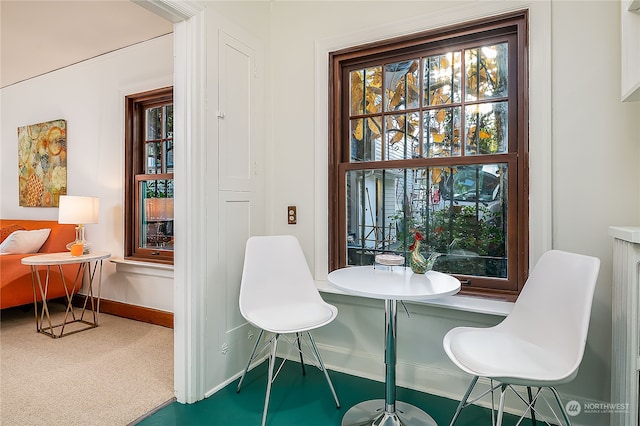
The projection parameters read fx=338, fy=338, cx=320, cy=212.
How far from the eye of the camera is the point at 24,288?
3.44m

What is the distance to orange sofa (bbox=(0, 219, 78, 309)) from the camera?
3316mm

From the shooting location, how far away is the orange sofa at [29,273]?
3316 millimetres

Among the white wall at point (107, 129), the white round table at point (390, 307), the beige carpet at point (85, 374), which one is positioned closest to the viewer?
the white round table at point (390, 307)

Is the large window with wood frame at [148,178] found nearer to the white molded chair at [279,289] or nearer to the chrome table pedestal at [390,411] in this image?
the white molded chair at [279,289]

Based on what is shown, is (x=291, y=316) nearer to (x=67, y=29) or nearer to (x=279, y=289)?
(x=279, y=289)

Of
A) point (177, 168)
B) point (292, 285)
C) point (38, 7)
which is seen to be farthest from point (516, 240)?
point (38, 7)

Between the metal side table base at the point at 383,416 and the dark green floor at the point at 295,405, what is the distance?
2.7 inches

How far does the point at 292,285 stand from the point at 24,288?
3.04 metres

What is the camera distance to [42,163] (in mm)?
4363

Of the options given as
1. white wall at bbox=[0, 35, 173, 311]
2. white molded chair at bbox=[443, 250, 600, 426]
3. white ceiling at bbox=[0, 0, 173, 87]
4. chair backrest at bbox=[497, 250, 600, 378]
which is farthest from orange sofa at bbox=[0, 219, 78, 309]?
chair backrest at bbox=[497, 250, 600, 378]

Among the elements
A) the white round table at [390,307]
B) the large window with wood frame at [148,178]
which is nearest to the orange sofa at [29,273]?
the large window with wood frame at [148,178]

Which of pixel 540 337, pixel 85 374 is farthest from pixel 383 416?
pixel 85 374

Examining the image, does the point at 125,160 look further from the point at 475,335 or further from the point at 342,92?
the point at 475,335

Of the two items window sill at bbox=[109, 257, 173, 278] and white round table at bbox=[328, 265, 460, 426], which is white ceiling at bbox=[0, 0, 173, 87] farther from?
white round table at bbox=[328, 265, 460, 426]
